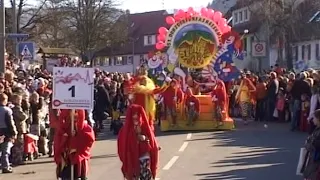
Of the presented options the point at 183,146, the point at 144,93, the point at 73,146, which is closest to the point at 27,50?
the point at 183,146

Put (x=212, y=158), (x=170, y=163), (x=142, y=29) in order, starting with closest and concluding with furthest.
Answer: (x=170, y=163) → (x=212, y=158) → (x=142, y=29)

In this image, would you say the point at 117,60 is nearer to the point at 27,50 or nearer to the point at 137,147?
the point at 27,50

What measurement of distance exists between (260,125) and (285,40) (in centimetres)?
3662

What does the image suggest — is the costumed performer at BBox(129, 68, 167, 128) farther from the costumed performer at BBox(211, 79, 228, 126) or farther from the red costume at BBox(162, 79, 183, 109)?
the costumed performer at BBox(211, 79, 228, 126)

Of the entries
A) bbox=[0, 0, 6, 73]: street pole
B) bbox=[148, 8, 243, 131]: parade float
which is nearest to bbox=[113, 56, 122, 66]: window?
bbox=[148, 8, 243, 131]: parade float

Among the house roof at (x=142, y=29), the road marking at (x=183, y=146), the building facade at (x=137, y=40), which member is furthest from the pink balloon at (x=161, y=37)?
the house roof at (x=142, y=29)

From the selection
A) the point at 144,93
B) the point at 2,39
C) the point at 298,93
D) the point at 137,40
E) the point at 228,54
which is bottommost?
the point at 298,93

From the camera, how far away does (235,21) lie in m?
90.8

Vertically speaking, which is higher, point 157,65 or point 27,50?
point 27,50

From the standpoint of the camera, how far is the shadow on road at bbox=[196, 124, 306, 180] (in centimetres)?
1457

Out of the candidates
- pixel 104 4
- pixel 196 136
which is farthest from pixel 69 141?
pixel 104 4

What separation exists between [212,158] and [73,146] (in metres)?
6.20

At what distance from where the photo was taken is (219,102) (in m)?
24.0

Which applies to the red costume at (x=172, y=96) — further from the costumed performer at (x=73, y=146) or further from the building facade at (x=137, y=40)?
the building facade at (x=137, y=40)
